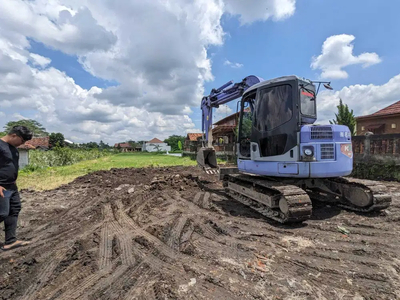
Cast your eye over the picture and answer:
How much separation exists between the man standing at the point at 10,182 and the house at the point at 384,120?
20767 millimetres

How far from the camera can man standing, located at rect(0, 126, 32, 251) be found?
134 inches

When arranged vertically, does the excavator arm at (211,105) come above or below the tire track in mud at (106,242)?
above

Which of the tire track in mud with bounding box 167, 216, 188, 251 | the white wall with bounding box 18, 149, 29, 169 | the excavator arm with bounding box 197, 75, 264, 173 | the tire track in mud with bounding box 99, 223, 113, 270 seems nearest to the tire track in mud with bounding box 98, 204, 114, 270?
the tire track in mud with bounding box 99, 223, 113, 270

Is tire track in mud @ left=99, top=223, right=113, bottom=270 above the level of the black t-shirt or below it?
below

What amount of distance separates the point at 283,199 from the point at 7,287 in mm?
4021

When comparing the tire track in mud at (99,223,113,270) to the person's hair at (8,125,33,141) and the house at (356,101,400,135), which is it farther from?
the house at (356,101,400,135)

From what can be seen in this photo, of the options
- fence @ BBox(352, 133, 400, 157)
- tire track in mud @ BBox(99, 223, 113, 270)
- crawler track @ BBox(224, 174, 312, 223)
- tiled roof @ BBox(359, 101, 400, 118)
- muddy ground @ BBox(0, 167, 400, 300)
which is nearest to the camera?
muddy ground @ BBox(0, 167, 400, 300)

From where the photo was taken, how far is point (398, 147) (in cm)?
887

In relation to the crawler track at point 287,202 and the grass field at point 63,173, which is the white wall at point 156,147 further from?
the crawler track at point 287,202

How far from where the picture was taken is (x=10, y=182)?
355 cm

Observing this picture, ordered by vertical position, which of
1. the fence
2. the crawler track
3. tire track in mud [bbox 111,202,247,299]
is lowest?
tire track in mud [bbox 111,202,247,299]

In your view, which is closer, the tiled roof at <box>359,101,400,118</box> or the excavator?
the excavator

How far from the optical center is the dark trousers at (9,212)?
3.38 m

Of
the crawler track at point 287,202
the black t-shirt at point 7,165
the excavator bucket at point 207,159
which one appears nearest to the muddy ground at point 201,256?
the crawler track at point 287,202
